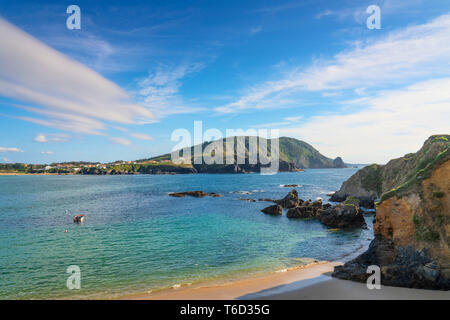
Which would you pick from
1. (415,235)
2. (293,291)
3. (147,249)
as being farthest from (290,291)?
(147,249)

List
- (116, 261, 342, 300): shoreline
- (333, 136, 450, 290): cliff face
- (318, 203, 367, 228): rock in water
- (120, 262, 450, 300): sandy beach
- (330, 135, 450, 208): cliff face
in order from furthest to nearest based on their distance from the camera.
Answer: (330, 135, 450, 208): cliff face
(318, 203, 367, 228): rock in water
(116, 261, 342, 300): shoreline
(333, 136, 450, 290): cliff face
(120, 262, 450, 300): sandy beach

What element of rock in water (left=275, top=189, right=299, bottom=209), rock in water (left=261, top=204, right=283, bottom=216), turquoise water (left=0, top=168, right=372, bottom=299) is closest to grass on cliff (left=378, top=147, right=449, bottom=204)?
turquoise water (left=0, top=168, right=372, bottom=299)

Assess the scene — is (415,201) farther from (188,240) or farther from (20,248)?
(20,248)

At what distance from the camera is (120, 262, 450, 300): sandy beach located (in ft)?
46.2

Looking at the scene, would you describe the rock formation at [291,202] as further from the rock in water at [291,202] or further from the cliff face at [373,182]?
the cliff face at [373,182]

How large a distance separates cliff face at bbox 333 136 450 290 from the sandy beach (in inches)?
33.6

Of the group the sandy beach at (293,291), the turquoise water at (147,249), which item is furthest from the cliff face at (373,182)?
the sandy beach at (293,291)

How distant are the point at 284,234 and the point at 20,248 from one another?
31.6m

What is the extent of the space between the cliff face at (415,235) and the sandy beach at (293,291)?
33.6 inches

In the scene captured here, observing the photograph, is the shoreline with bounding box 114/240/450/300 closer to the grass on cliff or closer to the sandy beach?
the sandy beach

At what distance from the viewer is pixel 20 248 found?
87.1ft

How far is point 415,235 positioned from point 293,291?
9018 mm

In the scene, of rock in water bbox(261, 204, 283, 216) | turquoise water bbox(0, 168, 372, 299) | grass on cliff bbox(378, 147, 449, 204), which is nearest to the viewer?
grass on cliff bbox(378, 147, 449, 204)
